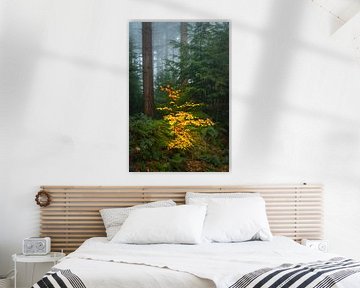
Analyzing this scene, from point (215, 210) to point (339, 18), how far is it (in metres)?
2.26

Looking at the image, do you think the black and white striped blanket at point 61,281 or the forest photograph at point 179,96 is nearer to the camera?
the black and white striped blanket at point 61,281

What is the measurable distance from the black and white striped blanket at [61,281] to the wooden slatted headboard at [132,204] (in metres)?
2.00

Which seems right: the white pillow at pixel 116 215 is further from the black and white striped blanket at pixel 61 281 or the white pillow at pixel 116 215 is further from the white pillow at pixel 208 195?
the black and white striped blanket at pixel 61 281

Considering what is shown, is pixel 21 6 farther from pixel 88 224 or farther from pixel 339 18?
pixel 339 18

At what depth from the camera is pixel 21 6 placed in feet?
18.1

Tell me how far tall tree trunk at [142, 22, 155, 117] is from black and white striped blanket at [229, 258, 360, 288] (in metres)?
2.54

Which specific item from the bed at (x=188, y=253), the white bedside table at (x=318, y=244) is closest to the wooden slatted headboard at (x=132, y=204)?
the bed at (x=188, y=253)

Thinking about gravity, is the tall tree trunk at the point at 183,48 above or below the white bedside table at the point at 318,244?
above

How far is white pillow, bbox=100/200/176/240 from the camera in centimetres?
509

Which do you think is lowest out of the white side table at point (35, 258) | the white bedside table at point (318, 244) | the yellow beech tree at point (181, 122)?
the white side table at point (35, 258)

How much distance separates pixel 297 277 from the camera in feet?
10.8

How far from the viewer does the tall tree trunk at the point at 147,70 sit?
558cm

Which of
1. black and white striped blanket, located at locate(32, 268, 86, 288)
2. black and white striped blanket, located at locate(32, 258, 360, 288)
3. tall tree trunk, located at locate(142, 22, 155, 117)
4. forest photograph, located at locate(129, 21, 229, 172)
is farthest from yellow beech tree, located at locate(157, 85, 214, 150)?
black and white striped blanket, located at locate(32, 268, 86, 288)

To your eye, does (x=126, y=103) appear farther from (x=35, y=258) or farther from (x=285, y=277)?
(x=285, y=277)
